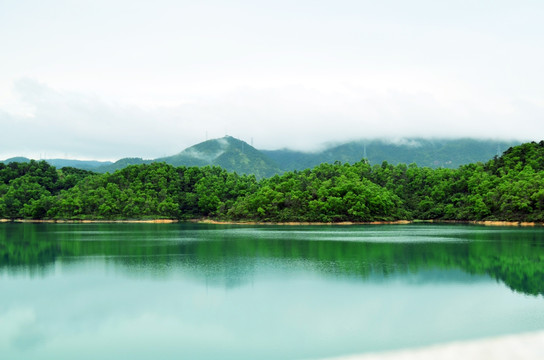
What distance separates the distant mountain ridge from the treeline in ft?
219

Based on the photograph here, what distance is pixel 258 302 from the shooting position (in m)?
16.1

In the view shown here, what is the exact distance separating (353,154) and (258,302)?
178m

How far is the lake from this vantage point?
39.7ft

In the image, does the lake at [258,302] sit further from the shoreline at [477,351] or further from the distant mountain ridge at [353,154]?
the distant mountain ridge at [353,154]

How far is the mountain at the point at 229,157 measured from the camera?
158000 mm

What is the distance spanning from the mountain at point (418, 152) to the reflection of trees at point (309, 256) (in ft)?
466

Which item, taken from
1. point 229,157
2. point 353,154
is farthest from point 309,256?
point 353,154

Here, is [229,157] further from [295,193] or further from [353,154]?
[295,193]

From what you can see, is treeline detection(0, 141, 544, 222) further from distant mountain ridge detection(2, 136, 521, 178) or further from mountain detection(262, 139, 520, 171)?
mountain detection(262, 139, 520, 171)

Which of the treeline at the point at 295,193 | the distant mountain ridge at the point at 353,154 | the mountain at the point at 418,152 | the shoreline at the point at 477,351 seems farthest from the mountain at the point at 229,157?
the shoreline at the point at 477,351

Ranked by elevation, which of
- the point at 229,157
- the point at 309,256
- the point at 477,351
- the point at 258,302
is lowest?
the point at 477,351

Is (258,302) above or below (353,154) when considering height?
below

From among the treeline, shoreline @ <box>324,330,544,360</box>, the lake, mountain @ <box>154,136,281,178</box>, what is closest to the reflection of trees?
the lake

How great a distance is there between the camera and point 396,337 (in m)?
12.4
